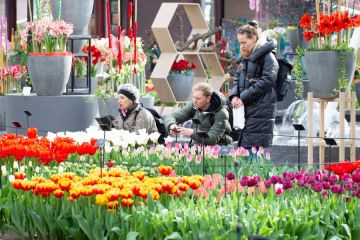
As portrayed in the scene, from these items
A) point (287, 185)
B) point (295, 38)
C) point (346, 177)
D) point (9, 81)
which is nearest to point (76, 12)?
point (9, 81)

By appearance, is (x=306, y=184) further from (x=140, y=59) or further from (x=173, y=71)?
(x=173, y=71)

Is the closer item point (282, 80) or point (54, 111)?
point (282, 80)

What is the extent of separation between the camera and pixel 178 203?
5258 millimetres

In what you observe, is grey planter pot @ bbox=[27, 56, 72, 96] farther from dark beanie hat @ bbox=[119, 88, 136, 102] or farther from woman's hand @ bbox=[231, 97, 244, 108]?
woman's hand @ bbox=[231, 97, 244, 108]

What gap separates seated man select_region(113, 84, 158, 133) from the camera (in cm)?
820

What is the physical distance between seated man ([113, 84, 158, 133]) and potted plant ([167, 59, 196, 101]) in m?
4.70

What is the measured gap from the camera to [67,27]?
1017 centimetres

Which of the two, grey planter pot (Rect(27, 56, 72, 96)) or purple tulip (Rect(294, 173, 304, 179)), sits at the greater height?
grey planter pot (Rect(27, 56, 72, 96))

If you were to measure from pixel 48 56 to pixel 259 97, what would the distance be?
113 inches

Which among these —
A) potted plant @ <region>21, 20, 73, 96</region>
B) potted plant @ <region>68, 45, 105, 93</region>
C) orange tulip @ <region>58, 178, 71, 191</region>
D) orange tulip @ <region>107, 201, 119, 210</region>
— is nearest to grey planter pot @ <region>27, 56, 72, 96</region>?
potted plant @ <region>21, 20, 73, 96</region>

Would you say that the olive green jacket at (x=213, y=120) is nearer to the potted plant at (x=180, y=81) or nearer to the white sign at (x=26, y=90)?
the white sign at (x=26, y=90)

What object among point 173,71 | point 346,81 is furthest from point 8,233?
point 173,71

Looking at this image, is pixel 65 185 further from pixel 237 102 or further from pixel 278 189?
pixel 237 102

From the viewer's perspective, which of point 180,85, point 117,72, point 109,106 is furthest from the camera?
point 180,85
